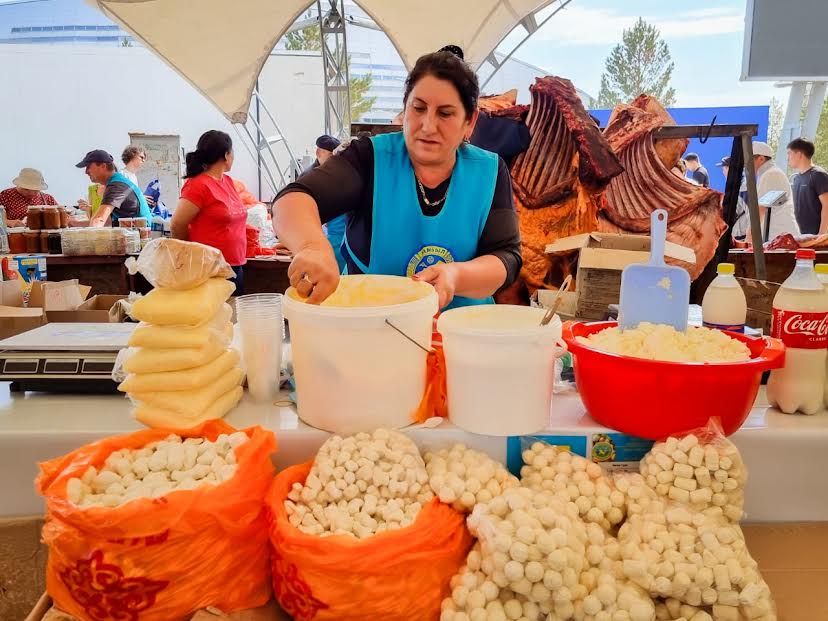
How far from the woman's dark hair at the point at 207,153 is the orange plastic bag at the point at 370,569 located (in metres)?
3.32

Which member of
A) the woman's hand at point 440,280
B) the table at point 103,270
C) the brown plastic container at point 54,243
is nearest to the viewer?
the woman's hand at point 440,280

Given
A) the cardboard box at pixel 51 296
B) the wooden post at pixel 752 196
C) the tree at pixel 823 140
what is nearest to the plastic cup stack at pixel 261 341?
the cardboard box at pixel 51 296

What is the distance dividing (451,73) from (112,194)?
15.9 feet

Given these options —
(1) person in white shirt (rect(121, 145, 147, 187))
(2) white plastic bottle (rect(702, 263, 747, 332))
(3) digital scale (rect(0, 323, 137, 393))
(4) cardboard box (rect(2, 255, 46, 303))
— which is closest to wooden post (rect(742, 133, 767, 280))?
(2) white plastic bottle (rect(702, 263, 747, 332))

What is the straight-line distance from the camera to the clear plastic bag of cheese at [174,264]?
4.01ft

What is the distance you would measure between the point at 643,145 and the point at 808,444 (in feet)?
7.28

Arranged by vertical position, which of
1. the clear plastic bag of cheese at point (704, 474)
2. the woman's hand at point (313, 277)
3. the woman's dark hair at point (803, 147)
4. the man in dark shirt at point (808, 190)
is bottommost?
the clear plastic bag of cheese at point (704, 474)

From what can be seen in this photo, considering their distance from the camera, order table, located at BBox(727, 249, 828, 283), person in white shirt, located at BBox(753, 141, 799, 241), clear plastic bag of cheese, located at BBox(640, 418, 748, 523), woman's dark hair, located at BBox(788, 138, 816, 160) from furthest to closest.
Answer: woman's dark hair, located at BBox(788, 138, 816, 160) < person in white shirt, located at BBox(753, 141, 799, 241) < table, located at BBox(727, 249, 828, 283) < clear plastic bag of cheese, located at BBox(640, 418, 748, 523)

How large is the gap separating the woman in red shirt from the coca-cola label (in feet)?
11.5

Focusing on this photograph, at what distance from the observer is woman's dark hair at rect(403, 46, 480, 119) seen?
1.60 meters

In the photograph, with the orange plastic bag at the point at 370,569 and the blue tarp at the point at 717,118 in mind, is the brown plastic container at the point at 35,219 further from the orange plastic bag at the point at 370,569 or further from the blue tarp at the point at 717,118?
the blue tarp at the point at 717,118

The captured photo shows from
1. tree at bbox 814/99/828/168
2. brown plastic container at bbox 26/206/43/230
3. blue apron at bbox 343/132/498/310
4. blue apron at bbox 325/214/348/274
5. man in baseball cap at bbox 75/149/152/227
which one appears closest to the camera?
blue apron at bbox 343/132/498/310

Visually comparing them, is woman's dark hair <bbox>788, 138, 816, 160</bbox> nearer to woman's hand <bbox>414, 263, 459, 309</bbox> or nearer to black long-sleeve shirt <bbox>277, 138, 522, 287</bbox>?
black long-sleeve shirt <bbox>277, 138, 522, 287</bbox>

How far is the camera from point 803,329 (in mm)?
1252
